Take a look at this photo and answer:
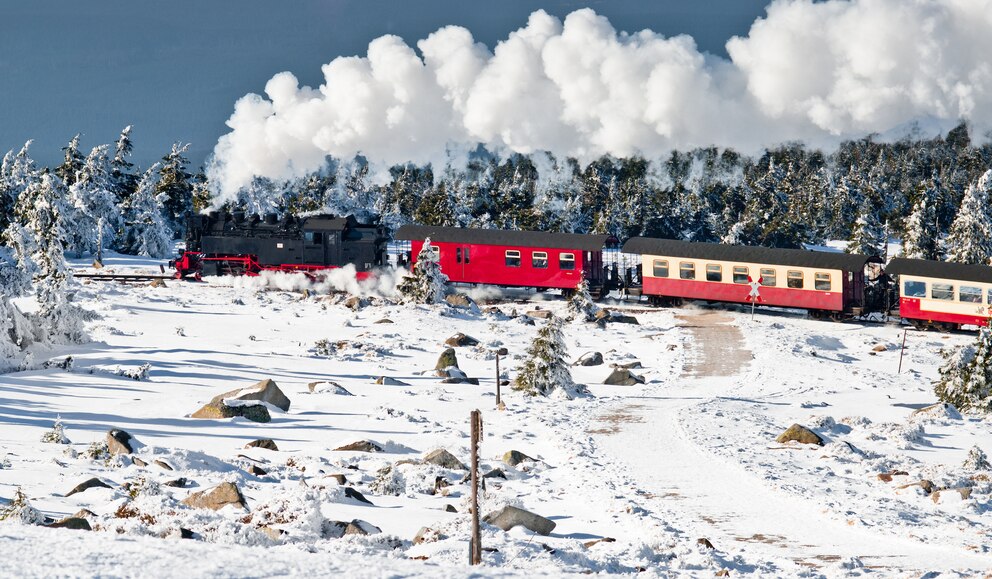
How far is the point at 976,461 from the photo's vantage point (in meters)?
21.3

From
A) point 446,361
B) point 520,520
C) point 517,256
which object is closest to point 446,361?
point 446,361

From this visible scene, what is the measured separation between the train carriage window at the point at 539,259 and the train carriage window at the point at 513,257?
669mm

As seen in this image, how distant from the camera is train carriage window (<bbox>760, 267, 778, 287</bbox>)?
41.8 metres

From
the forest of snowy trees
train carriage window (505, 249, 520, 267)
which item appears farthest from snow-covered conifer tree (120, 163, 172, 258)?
train carriage window (505, 249, 520, 267)

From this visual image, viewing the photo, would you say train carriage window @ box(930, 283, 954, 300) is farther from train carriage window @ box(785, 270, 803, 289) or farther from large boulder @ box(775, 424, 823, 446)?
large boulder @ box(775, 424, 823, 446)

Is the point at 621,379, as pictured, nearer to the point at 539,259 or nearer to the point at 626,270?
the point at 539,259

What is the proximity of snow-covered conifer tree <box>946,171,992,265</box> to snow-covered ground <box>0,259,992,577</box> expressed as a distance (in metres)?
21.5

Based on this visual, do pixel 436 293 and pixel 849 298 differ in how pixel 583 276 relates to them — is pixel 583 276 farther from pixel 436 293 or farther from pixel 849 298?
pixel 849 298

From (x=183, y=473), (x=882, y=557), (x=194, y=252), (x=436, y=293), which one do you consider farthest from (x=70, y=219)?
(x=882, y=557)

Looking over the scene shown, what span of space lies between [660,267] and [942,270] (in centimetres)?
1093

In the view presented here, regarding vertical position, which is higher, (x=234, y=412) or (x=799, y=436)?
(x=234, y=412)

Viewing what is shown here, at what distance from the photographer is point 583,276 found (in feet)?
146

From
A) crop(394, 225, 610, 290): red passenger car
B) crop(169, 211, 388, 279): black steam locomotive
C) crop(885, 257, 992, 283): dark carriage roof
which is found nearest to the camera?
crop(885, 257, 992, 283): dark carriage roof

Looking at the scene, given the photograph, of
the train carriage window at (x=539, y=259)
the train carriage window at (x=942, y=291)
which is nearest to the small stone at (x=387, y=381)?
the train carriage window at (x=539, y=259)
